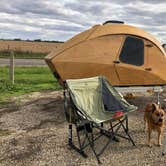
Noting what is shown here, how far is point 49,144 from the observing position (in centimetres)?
632

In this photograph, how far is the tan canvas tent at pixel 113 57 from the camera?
8680mm

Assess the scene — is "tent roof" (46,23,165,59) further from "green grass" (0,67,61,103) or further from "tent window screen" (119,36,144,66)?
"green grass" (0,67,61,103)

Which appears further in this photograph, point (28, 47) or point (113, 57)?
point (28, 47)

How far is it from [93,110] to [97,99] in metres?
0.39

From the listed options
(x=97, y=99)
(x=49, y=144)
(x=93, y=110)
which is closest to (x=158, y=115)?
(x=93, y=110)

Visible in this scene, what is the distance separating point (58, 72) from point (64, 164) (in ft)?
11.9

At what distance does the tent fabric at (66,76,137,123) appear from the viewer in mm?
6340

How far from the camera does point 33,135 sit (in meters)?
6.89

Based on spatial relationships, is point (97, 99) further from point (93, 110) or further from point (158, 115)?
point (158, 115)

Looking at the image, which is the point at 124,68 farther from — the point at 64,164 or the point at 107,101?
the point at 64,164

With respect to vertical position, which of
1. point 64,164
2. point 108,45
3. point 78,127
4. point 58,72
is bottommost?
point 64,164

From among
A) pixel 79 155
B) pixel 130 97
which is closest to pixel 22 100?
pixel 130 97

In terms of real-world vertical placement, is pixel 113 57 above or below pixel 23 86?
above

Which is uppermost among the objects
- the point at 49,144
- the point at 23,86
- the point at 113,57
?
the point at 113,57
